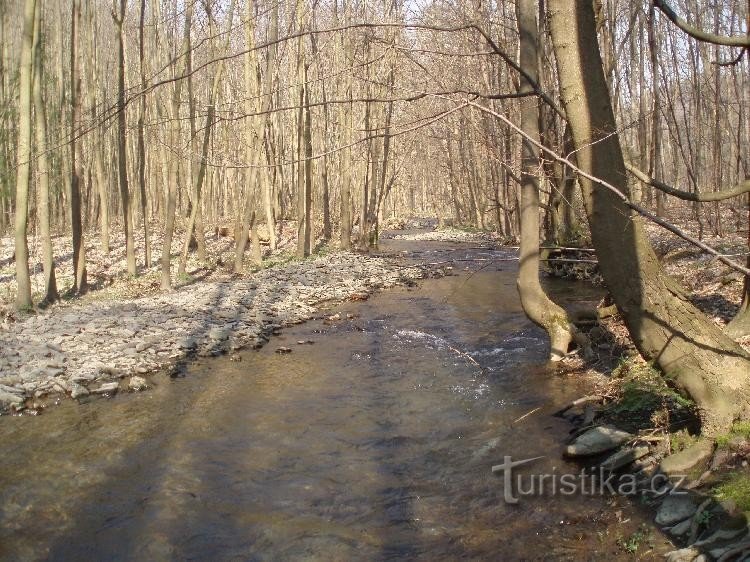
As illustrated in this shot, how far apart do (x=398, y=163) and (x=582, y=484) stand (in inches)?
1315

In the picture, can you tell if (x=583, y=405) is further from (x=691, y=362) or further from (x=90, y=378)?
(x=90, y=378)

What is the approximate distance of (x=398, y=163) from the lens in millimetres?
37500

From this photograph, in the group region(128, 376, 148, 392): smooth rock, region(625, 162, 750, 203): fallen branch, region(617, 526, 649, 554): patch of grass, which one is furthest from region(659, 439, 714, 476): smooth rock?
region(128, 376, 148, 392): smooth rock

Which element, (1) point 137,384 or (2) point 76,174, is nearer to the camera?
(1) point 137,384

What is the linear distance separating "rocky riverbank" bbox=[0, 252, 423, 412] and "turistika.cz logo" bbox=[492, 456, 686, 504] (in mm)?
5368

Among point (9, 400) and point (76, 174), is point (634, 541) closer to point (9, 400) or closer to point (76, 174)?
point (9, 400)

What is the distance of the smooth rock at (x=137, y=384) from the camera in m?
8.46

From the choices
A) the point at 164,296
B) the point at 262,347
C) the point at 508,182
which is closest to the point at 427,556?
the point at 262,347

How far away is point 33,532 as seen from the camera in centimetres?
491

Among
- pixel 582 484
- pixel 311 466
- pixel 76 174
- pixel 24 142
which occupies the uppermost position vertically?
pixel 24 142

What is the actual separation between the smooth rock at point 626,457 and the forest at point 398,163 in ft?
1.86

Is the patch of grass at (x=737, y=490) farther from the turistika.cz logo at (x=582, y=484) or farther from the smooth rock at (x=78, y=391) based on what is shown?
the smooth rock at (x=78, y=391)

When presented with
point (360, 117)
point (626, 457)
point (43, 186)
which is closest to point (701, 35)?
point (626, 457)

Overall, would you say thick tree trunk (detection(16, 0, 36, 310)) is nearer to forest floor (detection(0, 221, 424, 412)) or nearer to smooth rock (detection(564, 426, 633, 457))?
forest floor (detection(0, 221, 424, 412))
